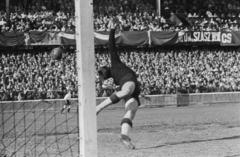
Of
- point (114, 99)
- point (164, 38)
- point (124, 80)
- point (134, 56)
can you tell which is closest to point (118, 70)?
point (124, 80)

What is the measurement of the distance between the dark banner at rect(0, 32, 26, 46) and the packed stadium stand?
1.15ft

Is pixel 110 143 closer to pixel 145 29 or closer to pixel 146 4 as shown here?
pixel 145 29

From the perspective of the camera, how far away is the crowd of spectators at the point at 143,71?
23.8 metres

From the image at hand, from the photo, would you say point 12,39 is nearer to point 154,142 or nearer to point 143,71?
point 143,71

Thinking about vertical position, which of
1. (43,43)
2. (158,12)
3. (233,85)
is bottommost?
(233,85)

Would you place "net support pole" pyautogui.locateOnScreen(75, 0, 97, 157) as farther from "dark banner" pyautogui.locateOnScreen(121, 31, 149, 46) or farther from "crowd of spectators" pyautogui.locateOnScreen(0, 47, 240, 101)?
"dark banner" pyautogui.locateOnScreen(121, 31, 149, 46)

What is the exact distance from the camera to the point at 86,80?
20.0ft

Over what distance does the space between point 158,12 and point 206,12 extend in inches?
149

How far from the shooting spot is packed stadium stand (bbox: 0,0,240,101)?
24.1 m

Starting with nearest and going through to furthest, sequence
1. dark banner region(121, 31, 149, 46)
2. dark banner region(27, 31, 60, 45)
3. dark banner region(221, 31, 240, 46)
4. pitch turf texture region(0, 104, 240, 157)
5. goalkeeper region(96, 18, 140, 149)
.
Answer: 1. goalkeeper region(96, 18, 140, 149)
2. pitch turf texture region(0, 104, 240, 157)
3. dark banner region(27, 31, 60, 45)
4. dark banner region(121, 31, 149, 46)
5. dark banner region(221, 31, 240, 46)

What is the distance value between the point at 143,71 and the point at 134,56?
5.77 ft

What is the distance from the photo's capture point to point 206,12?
1296 inches

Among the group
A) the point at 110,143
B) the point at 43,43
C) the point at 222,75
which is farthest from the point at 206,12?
the point at 110,143

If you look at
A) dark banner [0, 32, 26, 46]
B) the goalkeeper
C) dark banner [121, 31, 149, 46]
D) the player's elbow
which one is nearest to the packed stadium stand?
dark banner [0, 32, 26, 46]
